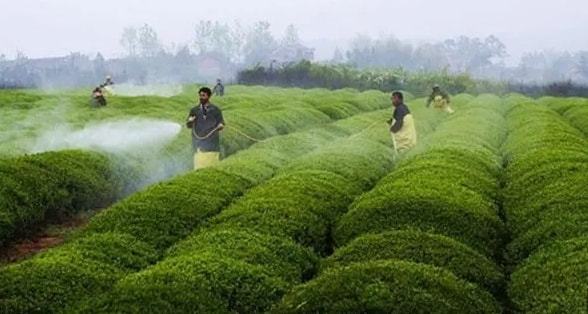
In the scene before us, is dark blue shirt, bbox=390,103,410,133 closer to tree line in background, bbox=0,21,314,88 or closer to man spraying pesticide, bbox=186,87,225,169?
man spraying pesticide, bbox=186,87,225,169

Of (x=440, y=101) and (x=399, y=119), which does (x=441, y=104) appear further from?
(x=399, y=119)

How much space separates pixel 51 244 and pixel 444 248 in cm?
741

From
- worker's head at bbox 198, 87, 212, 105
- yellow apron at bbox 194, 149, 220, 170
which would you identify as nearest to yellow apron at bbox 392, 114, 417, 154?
yellow apron at bbox 194, 149, 220, 170

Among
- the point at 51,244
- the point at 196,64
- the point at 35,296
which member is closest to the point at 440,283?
the point at 35,296

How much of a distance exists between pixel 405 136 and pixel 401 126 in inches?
15.1

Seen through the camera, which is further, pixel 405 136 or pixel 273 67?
pixel 273 67

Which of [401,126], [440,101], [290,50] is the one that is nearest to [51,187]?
[401,126]

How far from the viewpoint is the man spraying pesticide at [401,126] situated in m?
20.4

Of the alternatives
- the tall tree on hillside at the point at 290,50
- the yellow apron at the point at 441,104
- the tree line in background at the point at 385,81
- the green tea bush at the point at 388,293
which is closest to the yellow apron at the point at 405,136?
the green tea bush at the point at 388,293

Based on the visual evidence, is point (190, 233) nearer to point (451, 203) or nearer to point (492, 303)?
point (451, 203)

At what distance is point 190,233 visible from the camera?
12.4 meters

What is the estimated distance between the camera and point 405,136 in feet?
68.5

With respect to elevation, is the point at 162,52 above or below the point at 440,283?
below

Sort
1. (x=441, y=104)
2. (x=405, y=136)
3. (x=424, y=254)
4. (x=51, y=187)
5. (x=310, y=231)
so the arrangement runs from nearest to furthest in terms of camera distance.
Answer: (x=424, y=254)
(x=310, y=231)
(x=51, y=187)
(x=405, y=136)
(x=441, y=104)
